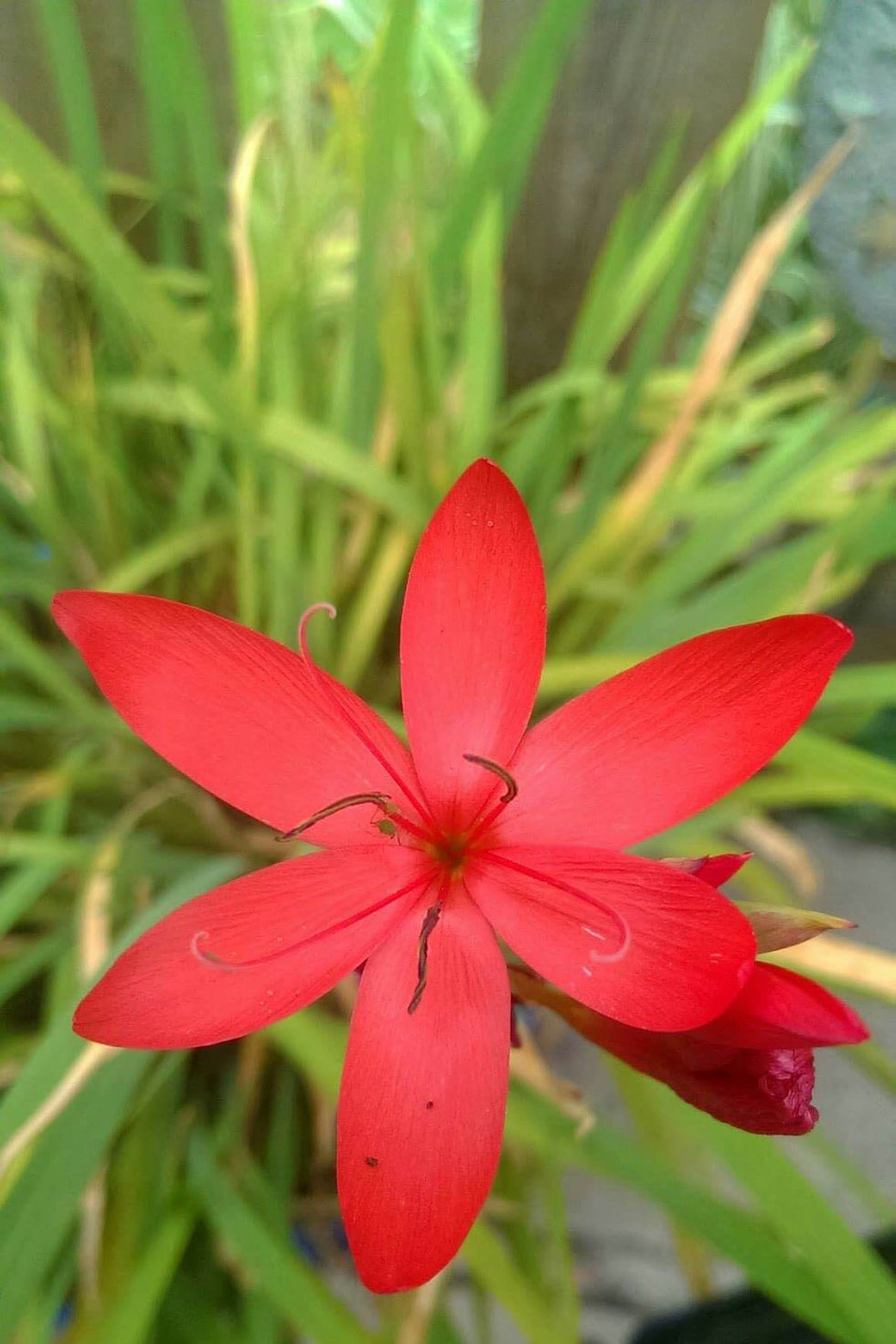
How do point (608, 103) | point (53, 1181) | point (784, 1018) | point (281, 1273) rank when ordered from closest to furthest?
point (784, 1018)
point (53, 1181)
point (281, 1273)
point (608, 103)

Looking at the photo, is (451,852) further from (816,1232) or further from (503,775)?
(816,1232)

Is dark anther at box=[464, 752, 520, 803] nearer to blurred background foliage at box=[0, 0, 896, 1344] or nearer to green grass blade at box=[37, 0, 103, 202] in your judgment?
blurred background foliage at box=[0, 0, 896, 1344]

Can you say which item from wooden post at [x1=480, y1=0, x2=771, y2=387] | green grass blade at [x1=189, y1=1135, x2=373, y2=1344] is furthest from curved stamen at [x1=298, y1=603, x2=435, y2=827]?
wooden post at [x1=480, y1=0, x2=771, y2=387]

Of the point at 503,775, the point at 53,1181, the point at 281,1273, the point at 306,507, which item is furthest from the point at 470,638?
the point at 306,507

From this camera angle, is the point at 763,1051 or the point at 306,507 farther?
the point at 306,507

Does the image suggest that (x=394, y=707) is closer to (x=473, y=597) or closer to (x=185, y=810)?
(x=185, y=810)

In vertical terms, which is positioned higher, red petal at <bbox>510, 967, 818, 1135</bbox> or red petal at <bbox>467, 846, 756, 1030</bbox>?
red petal at <bbox>467, 846, 756, 1030</bbox>

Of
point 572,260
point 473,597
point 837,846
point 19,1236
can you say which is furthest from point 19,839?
point 837,846

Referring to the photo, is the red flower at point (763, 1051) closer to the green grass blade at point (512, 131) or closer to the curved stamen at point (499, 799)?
the curved stamen at point (499, 799)
